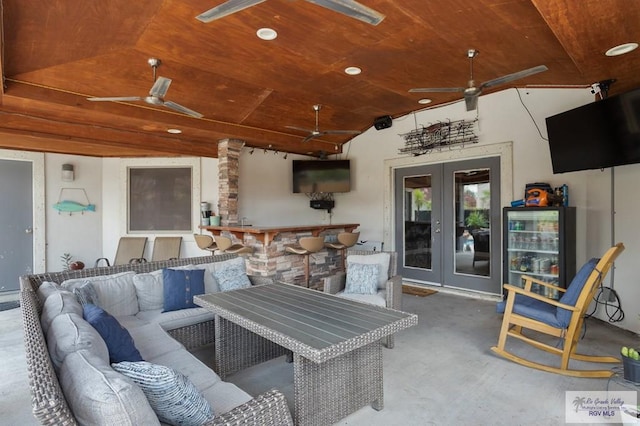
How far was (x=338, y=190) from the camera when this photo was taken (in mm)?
7344

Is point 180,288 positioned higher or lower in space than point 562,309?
higher

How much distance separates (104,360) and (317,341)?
39.5 inches

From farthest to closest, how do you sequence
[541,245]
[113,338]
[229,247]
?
[229,247] → [541,245] → [113,338]

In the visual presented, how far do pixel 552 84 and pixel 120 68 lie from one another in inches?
207

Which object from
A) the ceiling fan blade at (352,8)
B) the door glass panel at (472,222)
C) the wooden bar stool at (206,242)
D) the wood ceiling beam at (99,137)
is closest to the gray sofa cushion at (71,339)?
the ceiling fan blade at (352,8)

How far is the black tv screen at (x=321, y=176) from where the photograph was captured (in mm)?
7312

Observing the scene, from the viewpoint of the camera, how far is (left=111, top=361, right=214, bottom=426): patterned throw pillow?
1346 millimetres

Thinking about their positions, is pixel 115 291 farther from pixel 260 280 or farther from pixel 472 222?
pixel 472 222

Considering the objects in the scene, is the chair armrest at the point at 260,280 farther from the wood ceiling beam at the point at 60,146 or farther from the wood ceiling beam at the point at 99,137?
the wood ceiling beam at the point at 60,146

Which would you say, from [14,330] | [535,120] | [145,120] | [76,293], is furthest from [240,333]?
[535,120]

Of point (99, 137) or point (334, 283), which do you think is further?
point (99, 137)

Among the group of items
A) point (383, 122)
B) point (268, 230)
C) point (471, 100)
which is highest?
point (383, 122)

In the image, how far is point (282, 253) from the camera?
17.5 feet

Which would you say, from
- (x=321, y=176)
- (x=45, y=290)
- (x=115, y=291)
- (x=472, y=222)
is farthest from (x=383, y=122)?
(x=45, y=290)
